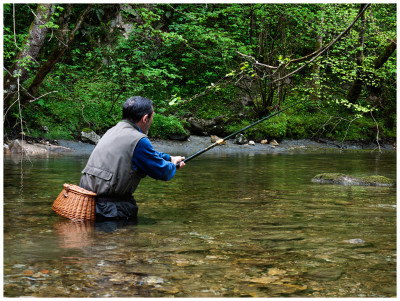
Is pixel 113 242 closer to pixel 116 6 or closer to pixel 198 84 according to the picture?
pixel 198 84

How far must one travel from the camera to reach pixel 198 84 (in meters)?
20.8

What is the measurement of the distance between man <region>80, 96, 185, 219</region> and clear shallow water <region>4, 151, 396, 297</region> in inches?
11.2

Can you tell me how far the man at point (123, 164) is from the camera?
5.14m

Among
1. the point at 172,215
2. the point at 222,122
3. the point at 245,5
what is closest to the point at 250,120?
the point at 222,122

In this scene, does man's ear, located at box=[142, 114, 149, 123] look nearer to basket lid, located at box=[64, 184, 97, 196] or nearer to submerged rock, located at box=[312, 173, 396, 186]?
basket lid, located at box=[64, 184, 97, 196]

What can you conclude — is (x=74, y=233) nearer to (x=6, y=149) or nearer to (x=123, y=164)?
(x=123, y=164)

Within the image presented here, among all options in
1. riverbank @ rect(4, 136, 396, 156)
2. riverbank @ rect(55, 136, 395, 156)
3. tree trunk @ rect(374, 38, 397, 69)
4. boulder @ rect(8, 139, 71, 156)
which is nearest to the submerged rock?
riverbank @ rect(4, 136, 396, 156)

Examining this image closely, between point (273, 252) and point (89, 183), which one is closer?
point (273, 252)

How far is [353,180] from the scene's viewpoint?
902 cm

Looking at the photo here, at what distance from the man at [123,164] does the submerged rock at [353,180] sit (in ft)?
15.1

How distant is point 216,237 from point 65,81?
49.0 feet

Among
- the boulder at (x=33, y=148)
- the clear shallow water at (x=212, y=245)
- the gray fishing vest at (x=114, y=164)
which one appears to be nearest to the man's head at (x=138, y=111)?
the gray fishing vest at (x=114, y=164)

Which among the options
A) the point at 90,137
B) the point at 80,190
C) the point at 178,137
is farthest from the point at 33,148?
the point at 80,190

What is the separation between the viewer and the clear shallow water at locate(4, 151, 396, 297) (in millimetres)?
3289
